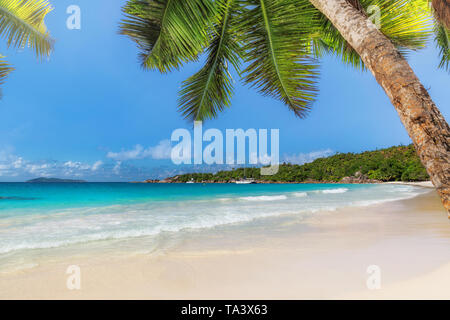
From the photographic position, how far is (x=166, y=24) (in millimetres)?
3627

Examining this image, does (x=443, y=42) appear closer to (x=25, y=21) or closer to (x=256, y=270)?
(x=256, y=270)

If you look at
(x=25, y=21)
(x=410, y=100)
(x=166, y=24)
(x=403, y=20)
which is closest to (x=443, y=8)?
(x=410, y=100)

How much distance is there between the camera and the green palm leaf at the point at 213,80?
480cm

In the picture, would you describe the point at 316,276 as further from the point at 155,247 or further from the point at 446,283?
the point at 155,247

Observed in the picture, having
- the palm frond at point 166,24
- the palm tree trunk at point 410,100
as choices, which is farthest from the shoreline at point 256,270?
the palm frond at point 166,24

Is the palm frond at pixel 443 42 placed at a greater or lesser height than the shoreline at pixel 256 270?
greater

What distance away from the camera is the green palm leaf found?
480cm

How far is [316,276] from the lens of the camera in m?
2.72

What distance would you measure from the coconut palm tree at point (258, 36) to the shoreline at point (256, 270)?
196 cm

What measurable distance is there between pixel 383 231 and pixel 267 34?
3.98 meters

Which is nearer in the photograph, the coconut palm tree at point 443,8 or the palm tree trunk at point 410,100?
the palm tree trunk at point 410,100

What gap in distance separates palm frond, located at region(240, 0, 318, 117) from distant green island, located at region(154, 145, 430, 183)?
49132 millimetres

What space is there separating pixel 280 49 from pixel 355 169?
2305 inches

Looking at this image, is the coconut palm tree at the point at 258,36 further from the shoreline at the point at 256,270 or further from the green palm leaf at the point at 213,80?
the shoreline at the point at 256,270
